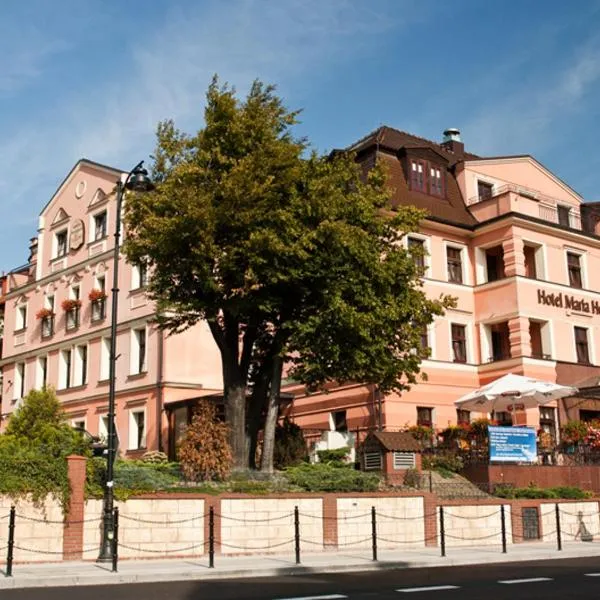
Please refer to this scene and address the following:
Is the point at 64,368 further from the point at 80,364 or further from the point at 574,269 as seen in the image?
the point at 574,269

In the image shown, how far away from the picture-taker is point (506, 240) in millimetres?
36281

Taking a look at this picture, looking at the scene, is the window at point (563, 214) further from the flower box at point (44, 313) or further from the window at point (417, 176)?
the flower box at point (44, 313)

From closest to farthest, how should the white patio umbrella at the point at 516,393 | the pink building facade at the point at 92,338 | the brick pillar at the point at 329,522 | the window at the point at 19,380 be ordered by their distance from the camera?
the brick pillar at the point at 329,522, the white patio umbrella at the point at 516,393, the pink building facade at the point at 92,338, the window at the point at 19,380

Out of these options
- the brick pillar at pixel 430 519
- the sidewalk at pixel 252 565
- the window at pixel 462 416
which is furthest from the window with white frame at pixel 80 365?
the sidewalk at pixel 252 565

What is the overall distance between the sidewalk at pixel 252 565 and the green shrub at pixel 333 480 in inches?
76.0

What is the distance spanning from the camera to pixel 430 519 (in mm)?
23109

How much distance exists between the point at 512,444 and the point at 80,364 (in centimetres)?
2248

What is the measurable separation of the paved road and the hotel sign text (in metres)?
20.0

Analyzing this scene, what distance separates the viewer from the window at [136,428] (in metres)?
37.3

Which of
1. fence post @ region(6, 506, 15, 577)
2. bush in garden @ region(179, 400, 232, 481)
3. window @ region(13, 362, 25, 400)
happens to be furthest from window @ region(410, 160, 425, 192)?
fence post @ region(6, 506, 15, 577)

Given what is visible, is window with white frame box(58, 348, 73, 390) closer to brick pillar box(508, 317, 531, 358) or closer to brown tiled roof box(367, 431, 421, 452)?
brick pillar box(508, 317, 531, 358)

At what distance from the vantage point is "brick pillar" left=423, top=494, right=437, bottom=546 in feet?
75.7

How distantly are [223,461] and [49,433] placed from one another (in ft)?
26.8

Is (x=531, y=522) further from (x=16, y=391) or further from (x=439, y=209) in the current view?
(x=16, y=391)
